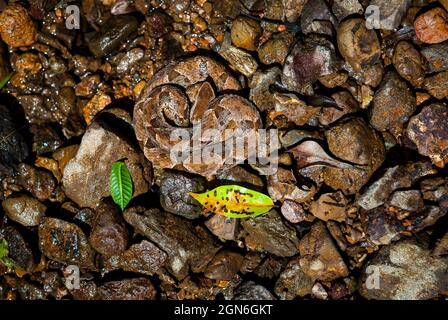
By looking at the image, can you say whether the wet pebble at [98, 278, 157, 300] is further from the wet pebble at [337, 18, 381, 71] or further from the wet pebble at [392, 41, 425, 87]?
the wet pebble at [392, 41, 425, 87]

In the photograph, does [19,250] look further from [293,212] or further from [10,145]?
[293,212]

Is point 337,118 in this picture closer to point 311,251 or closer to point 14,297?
point 311,251

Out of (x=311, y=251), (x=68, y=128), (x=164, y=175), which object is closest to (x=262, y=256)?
(x=311, y=251)

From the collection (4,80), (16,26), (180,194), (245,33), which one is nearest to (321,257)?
(180,194)

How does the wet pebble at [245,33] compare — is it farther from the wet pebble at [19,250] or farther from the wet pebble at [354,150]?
the wet pebble at [19,250]

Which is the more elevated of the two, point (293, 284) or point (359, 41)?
point (359, 41)

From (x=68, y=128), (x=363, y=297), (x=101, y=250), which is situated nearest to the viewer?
(x=363, y=297)
